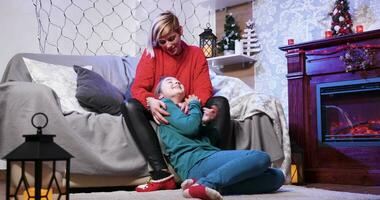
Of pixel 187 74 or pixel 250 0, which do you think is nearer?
pixel 187 74

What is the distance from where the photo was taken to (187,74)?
1920 mm

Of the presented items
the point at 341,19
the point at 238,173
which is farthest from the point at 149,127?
the point at 341,19

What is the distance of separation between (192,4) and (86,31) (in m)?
0.84

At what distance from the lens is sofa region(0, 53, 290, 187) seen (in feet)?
5.50

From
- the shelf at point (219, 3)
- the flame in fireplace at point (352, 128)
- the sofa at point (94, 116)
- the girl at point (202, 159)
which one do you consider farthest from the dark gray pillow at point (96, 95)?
the shelf at point (219, 3)

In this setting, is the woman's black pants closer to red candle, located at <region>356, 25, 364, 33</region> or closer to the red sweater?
the red sweater

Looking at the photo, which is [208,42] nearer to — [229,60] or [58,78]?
[229,60]

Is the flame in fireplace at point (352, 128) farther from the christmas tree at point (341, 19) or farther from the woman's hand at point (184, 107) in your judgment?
the woman's hand at point (184, 107)

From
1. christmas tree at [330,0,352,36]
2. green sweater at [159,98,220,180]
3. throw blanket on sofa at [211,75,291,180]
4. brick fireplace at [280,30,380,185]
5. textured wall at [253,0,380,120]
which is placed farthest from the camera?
textured wall at [253,0,380,120]

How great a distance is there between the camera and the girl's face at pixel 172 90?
5.65 ft

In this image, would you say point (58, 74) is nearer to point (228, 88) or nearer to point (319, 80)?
point (228, 88)

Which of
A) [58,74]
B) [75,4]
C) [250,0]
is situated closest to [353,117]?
[250,0]

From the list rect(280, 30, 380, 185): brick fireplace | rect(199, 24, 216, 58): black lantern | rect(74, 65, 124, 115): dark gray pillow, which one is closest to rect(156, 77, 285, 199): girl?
rect(74, 65, 124, 115): dark gray pillow

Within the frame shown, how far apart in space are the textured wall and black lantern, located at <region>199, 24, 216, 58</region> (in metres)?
0.31
